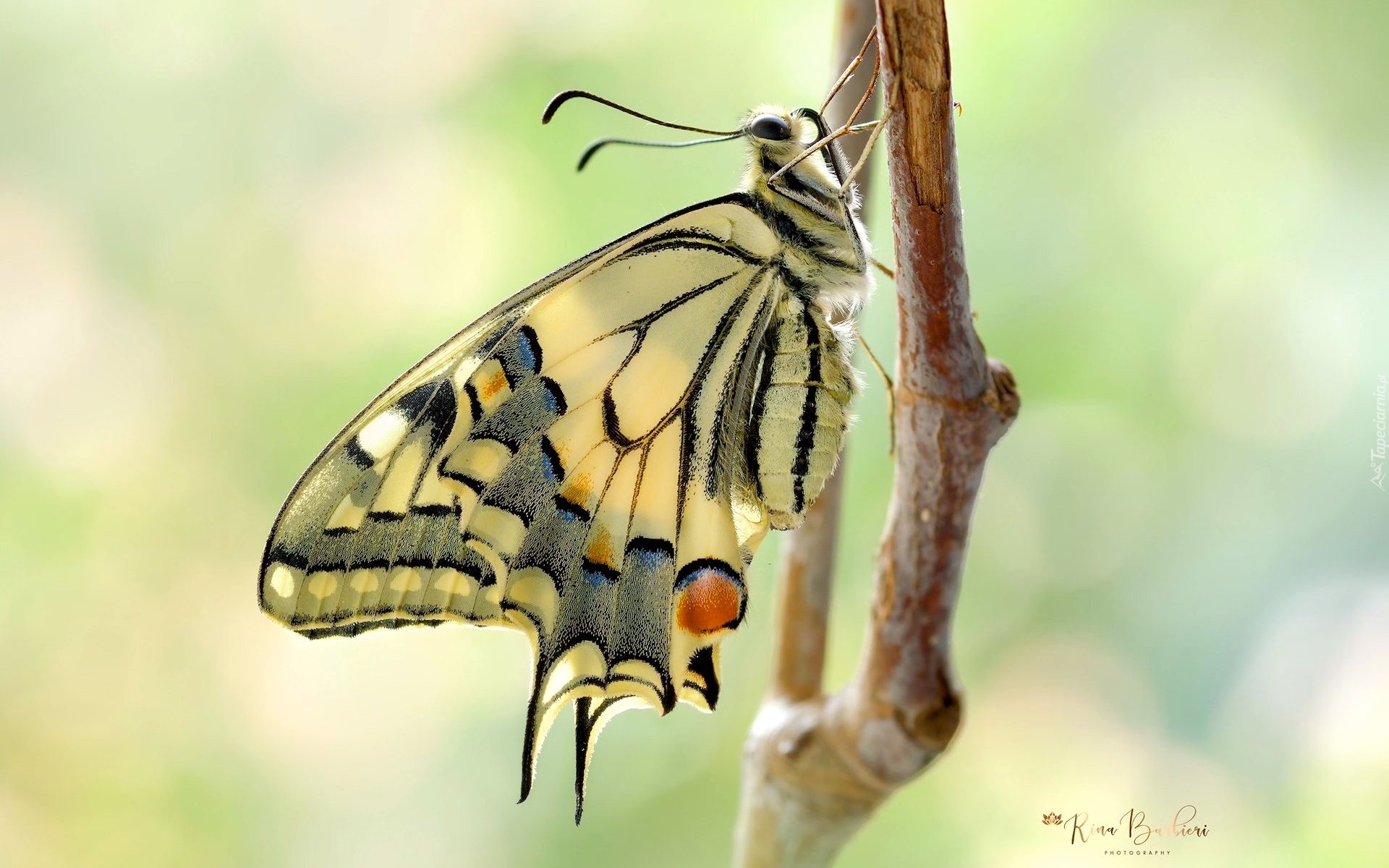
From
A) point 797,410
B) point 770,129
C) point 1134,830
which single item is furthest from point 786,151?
point 1134,830

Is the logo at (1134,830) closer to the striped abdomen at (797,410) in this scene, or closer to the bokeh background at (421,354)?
the bokeh background at (421,354)

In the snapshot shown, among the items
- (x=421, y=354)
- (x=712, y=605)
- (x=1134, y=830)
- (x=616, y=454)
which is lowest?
(x=1134, y=830)

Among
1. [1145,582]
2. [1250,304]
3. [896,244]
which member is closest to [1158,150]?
[1250,304]

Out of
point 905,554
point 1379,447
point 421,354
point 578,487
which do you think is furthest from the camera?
point 421,354

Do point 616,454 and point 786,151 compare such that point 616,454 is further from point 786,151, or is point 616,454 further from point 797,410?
point 786,151

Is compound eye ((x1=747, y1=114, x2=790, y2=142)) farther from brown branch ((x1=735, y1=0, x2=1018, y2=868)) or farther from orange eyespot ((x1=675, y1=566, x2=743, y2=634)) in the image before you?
orange eyespot ((x1=675, y1=566, x2=743, y2=634))

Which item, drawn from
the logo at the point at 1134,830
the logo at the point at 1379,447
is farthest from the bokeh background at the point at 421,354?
the logo at the point at 1379,447
